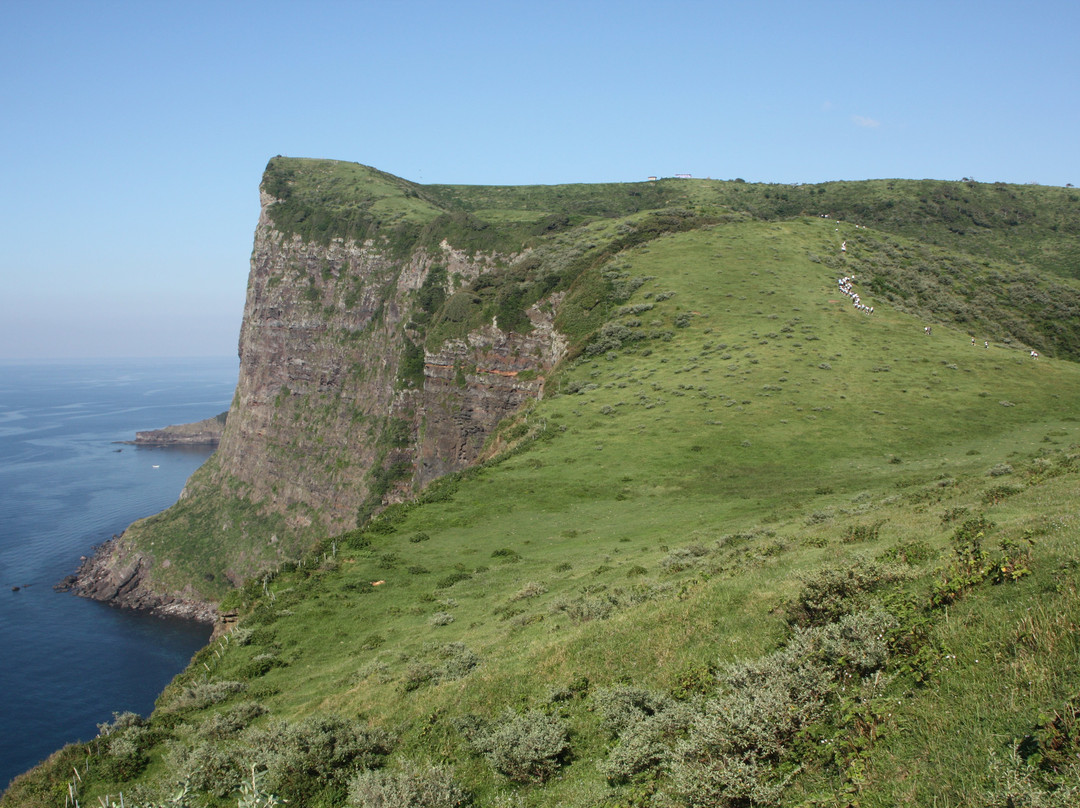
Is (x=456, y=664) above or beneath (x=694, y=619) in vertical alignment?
beneath

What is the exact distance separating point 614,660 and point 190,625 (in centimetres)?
Answer: 10365

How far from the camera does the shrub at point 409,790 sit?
34.0ft

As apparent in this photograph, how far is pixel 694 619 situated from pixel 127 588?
4645 inches

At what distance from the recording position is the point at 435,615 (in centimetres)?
2383

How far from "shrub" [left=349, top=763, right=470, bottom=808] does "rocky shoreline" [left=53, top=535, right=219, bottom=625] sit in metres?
102

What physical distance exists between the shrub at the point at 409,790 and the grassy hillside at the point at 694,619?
6 centimetres

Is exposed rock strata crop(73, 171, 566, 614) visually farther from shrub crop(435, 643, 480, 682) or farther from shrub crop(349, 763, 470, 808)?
shrub crop(349, 763, 470, 808)

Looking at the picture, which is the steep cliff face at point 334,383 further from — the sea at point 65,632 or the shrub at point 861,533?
the shrub at point 861,533

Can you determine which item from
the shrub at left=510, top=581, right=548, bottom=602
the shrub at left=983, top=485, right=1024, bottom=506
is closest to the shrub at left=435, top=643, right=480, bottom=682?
the shrub at left=510, top=581, right=548, bottom=602

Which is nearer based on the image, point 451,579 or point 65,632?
point 451,579

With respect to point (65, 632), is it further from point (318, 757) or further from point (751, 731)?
point (751, 731)

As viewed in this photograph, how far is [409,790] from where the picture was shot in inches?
413

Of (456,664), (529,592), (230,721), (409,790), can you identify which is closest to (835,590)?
(409,790)

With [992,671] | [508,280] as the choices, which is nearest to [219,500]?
[508,280]
